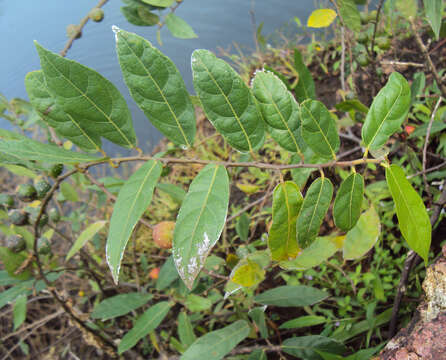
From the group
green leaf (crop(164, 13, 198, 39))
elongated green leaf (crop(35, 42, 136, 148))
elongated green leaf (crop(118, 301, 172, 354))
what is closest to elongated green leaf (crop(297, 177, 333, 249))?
elongated green leaf (crop(35, 42, 136, 148))

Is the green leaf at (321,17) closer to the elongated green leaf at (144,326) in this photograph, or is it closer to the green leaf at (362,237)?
the green leaf at (362,237)

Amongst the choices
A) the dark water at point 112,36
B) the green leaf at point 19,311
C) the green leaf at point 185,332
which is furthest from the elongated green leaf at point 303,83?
the dark water at point 112,36

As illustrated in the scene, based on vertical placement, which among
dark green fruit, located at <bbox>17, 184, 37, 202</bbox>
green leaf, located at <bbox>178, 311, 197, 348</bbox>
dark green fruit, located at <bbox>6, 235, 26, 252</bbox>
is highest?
dark green fruit, located at <bbox>17, 184, 37, 202</bbox>

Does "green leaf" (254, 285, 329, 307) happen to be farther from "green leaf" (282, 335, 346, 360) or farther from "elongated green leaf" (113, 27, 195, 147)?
"elongated green leaf" (113, 27, 195, 147)

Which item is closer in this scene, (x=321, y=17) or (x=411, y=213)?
(x=411, y=213)

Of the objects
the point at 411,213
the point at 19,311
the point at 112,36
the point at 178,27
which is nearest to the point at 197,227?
the point at 411,213

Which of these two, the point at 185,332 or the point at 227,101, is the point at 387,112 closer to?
the point at 227,101
